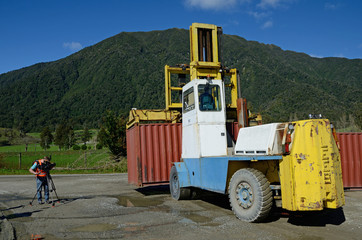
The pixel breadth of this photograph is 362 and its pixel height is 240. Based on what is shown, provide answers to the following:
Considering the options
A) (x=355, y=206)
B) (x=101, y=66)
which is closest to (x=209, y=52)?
(x=355, y=206)

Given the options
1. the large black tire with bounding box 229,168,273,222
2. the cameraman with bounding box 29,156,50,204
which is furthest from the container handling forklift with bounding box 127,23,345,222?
the cameraman with bounding box 29,156,50,204

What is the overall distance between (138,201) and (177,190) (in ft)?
4.38

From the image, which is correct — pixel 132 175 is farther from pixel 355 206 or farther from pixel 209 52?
pixel 355 206

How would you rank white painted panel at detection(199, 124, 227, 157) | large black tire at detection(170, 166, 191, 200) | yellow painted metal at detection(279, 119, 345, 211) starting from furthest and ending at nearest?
large black tire at detection(170, 166, 191, 200)
white painted panel at detection(199, 124, 227, 157)
yellow painted metal at detection(279, 119, 345, 211)

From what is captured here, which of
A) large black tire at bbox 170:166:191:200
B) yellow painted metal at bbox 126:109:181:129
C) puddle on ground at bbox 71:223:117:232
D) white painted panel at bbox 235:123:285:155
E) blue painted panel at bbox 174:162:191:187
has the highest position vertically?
yellow painted metal at bbox 126:109:181:129

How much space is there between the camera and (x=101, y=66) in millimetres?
185250

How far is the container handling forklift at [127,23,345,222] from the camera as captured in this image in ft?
18.3

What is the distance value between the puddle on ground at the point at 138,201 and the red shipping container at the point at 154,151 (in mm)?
510

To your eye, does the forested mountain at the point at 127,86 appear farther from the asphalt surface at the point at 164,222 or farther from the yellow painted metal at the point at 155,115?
the asphalt surface at the point at 164,222

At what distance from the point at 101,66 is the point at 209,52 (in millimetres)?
184001

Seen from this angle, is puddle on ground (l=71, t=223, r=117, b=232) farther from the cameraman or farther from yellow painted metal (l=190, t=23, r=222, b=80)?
yellow painted metal (l=190, t=23, r=222, b=80)

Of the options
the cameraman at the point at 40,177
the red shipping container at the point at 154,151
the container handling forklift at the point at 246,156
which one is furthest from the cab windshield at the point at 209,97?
the cameraman at the point at 40,177

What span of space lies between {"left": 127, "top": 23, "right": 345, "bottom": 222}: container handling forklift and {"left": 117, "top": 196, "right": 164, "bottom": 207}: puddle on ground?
630mm

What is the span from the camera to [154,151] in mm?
10586
